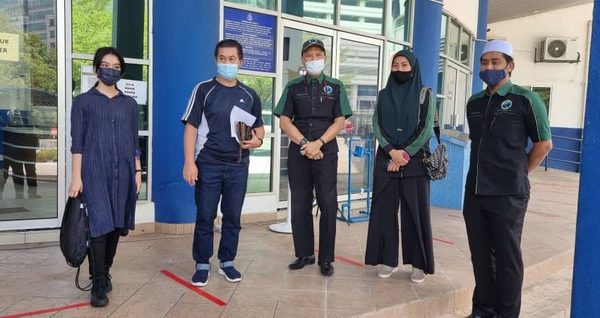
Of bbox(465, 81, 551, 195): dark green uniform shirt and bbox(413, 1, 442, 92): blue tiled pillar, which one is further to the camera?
bbox(413, 1, 442, 92): blue tiled pillar

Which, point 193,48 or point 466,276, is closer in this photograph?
point 466,276

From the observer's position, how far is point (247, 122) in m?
3.46

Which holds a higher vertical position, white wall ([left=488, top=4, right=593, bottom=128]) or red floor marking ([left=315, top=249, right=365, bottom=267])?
white wall ([left=488, top=4, right=593, bottom=128])

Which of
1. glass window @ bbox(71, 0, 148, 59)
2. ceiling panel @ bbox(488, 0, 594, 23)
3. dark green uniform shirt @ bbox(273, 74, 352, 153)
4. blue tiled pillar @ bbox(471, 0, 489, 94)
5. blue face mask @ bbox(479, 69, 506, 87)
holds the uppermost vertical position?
ceiling panel @ bbox(488, 0, 594, 23)

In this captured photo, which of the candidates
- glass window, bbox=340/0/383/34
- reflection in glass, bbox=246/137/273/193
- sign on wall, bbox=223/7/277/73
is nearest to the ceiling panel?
glass window, bbox=340/0/383/34

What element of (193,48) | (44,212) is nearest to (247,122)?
(193,48)

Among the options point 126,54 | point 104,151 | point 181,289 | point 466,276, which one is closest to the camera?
point 104,151

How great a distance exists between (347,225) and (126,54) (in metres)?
2.96

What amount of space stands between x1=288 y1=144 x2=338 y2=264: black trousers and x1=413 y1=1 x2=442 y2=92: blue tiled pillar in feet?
13.4

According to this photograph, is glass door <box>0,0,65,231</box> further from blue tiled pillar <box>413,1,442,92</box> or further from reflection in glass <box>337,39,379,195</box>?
blue tiled pillar <box>413,1,442,92</box>

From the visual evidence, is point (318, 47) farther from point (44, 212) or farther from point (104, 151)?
point (44, 212)

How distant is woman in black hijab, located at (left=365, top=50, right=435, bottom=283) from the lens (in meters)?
3.57

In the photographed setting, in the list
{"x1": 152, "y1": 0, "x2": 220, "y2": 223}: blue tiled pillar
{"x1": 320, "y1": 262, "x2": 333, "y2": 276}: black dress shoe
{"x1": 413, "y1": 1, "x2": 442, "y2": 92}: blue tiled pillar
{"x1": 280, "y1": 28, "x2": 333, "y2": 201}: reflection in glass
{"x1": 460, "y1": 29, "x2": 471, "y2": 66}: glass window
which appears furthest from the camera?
{"x1": 460, "y1": 29, "x2": 471, "y2": 66}: glass window

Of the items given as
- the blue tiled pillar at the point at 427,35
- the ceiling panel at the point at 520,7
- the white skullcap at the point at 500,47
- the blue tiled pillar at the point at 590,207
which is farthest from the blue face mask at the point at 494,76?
the ceiling panel at the point at 520,7
